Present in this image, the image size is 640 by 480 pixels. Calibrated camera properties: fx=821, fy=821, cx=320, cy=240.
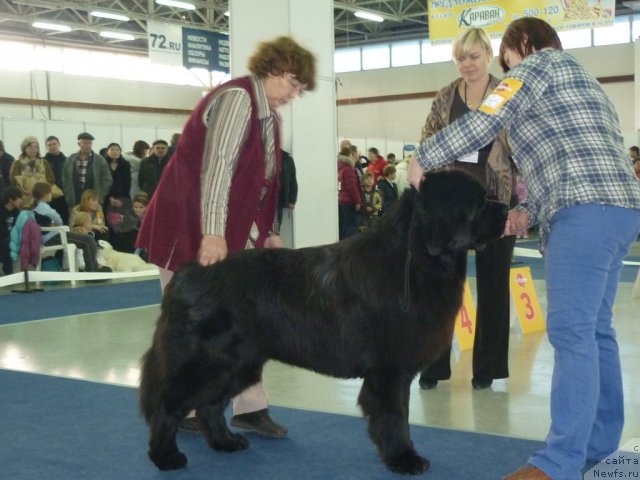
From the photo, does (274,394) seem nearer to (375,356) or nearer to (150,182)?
(375,356)

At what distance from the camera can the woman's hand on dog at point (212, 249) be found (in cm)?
317

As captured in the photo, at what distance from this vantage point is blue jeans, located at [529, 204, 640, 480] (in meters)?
2.74

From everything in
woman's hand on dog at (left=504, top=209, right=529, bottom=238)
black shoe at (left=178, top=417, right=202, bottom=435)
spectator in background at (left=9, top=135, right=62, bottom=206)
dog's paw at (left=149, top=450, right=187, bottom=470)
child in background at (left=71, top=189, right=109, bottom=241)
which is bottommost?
black shoe at (left=178, top=417, right=202, bottom=435)

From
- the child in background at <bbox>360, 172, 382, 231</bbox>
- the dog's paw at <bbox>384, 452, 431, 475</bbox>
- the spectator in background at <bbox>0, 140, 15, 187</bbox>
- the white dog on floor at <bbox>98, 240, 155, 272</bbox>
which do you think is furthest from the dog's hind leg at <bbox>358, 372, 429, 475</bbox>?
the child in background at <bbox>360, 172, 382, 231</bbox>

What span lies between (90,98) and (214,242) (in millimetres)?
23538

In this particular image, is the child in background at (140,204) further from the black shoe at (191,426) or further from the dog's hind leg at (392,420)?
the dog's hind leg at (392,420)

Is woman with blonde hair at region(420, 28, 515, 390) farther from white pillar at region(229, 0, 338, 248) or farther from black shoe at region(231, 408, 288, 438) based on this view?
white pillar at region(229, 0, 338, 248)

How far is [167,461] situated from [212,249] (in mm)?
833

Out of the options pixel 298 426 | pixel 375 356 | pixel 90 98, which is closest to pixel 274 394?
pixel 298 426

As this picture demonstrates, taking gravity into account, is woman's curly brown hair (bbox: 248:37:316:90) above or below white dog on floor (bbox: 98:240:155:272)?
above

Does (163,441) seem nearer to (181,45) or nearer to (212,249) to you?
(212,249)

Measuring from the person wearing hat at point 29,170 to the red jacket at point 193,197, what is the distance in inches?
299

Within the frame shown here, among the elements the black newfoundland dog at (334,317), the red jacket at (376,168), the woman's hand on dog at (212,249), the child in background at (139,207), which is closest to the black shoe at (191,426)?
the black newfoundland dog at (334,317)

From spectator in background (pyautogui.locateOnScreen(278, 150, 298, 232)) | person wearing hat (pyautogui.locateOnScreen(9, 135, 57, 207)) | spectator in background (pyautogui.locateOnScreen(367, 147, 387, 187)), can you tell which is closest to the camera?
spectator in background (pyautogui.locateOnScreen(278, 150, 298, 232))
